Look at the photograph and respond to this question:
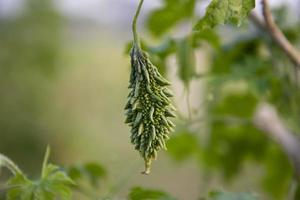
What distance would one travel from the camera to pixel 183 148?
2.25m

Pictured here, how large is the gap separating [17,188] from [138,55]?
381 millimetres

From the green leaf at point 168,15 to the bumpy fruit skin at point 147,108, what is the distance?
27.9 inches

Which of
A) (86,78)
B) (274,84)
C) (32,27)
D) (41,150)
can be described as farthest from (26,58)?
(274,84)

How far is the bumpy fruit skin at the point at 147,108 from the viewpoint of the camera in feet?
3.22

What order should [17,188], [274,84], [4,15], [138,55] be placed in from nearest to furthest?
1. [138,55]
2. [17,188]
3. [274,84]
4. [4,15]

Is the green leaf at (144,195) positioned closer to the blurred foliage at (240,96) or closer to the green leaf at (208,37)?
the blurred foliage at (240,96)

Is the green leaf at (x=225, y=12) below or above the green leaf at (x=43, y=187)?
above

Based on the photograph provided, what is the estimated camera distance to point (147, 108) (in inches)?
39.1

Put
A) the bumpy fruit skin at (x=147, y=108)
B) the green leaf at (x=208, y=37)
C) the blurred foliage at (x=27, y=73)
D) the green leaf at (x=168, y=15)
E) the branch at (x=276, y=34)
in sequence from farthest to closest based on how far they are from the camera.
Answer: the blurred foliage at (x=27, y=73) < the green leaf at (x=168, y=15) < the green leaf at (x=208, y=37) < the branch at (x=276, y=34) < the bumpy fruit skin at (x=147, y=108)

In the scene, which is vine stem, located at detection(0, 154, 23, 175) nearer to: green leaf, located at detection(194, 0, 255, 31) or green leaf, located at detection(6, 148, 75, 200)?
green leaf, located at detection(6, 148, 75, 200)

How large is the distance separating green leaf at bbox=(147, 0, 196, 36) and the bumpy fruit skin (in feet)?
2.32

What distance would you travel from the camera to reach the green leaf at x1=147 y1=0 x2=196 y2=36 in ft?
5.66

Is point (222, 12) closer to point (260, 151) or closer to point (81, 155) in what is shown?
point (260, 151)

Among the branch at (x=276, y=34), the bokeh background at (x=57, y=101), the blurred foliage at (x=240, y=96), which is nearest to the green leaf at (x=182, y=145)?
the blurred foliage at (x=240, y=96)
